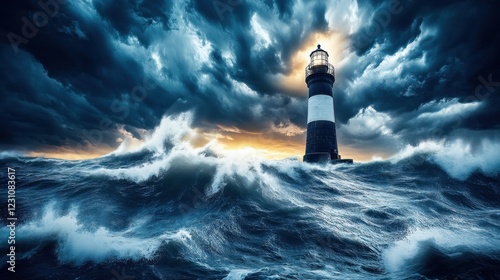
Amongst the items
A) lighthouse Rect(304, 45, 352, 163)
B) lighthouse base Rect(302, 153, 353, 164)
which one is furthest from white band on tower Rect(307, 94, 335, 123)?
lighthouse base Rect(302, 153, 353, 164)

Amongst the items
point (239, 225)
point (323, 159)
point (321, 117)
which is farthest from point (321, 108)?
point (239, 225)

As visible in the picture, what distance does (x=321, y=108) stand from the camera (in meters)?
23.0

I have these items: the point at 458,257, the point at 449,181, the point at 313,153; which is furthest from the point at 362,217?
the point at 313,153

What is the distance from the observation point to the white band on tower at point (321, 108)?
2297cm

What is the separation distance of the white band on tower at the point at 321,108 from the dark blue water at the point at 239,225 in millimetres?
10214

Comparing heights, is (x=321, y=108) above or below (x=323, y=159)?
above

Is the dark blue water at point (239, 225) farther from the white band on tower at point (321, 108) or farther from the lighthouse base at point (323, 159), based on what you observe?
the white band on tower at point (321, 108)

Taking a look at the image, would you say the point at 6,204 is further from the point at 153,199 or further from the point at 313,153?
the point at 313,153

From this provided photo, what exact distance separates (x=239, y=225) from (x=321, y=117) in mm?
18123

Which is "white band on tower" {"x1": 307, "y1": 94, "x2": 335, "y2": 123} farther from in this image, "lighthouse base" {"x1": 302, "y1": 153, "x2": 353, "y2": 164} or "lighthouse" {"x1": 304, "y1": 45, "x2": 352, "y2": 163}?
"lighthouse base" {"x1": 302, "y1": 153, "x2": 353, "y2": 164}

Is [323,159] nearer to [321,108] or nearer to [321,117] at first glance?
[321,117]

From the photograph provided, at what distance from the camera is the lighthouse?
22281 millimetres

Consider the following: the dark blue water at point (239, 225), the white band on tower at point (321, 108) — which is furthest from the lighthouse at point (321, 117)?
the dark blue water at point (239, 225)

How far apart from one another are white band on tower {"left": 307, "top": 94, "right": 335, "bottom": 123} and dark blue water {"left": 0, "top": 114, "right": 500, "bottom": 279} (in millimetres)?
10214
